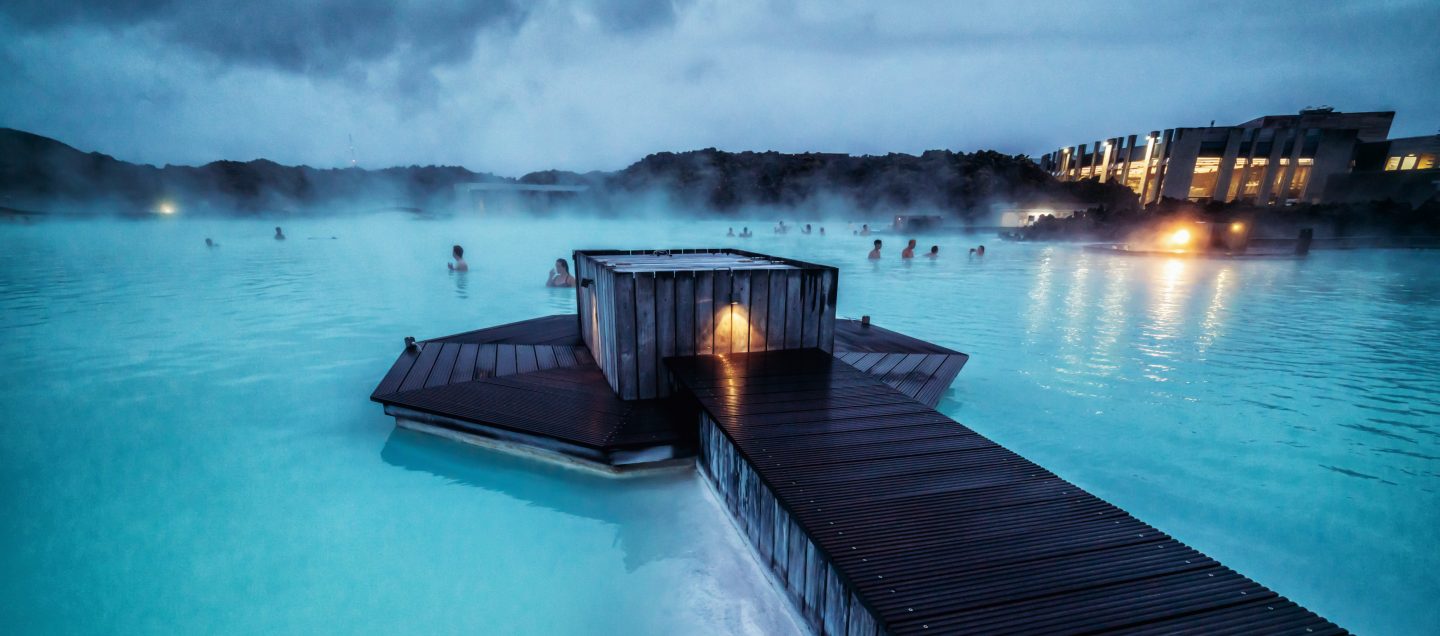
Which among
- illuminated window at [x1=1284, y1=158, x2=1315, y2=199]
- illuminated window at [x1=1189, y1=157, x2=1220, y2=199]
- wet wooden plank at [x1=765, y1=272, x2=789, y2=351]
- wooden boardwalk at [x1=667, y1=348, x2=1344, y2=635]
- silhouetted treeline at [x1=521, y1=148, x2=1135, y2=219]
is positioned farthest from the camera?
silhouetted treeline at [x1=521, y1=148, x2=1135, y2=219]

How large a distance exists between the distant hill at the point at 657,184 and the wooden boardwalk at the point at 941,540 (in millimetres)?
51790

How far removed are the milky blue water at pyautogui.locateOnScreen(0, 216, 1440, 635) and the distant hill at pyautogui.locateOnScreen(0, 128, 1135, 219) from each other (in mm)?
45055

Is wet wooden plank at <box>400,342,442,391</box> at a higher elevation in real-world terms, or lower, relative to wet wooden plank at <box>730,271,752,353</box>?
lower

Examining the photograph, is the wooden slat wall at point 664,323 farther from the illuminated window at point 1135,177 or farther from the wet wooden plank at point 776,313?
the illuminated window at point 1135,177

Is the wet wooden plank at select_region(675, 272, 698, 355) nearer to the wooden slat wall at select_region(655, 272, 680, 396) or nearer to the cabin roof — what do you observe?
the wooden slat wall at select_region(655, 272, 680, 396)

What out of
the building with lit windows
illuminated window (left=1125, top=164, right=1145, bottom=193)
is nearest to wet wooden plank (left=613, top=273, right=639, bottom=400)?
the building with lit windows

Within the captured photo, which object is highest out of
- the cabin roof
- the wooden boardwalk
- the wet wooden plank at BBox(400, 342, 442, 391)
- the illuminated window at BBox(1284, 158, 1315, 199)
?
the illuminated window at BBox(1284, 158, 1315, 199)

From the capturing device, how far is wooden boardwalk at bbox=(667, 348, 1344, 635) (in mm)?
1813

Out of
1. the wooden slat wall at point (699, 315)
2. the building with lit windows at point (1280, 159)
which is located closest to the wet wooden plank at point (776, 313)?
the wooden slat wall at point (699, 315)

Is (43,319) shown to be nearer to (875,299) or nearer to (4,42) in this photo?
(875,299)

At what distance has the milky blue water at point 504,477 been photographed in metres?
3.35

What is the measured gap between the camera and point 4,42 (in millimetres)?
31141

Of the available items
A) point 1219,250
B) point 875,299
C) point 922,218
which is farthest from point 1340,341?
point 922,218

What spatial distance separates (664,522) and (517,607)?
111cm
